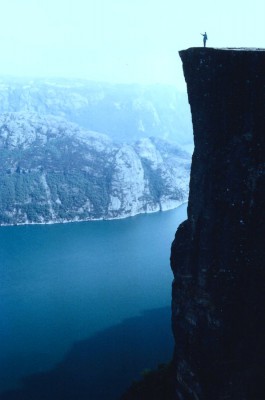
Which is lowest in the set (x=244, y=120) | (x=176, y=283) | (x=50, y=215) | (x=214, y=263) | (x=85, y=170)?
(x=50, y=215)

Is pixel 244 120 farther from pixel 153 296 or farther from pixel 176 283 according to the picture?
pixel 153 296

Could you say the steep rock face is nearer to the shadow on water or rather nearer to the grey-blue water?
the shadow on water

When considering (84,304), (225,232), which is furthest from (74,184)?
(225,232)

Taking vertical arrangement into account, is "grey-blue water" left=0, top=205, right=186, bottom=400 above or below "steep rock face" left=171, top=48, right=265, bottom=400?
below

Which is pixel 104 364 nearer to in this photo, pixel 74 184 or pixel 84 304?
pixel 84 304

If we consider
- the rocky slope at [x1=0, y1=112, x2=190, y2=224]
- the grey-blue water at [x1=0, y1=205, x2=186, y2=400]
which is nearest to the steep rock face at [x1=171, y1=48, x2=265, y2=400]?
the grey-blue water at [x1=0, y1=205, x2=186, y2=400]

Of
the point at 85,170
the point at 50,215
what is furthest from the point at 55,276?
the point at 85,170
